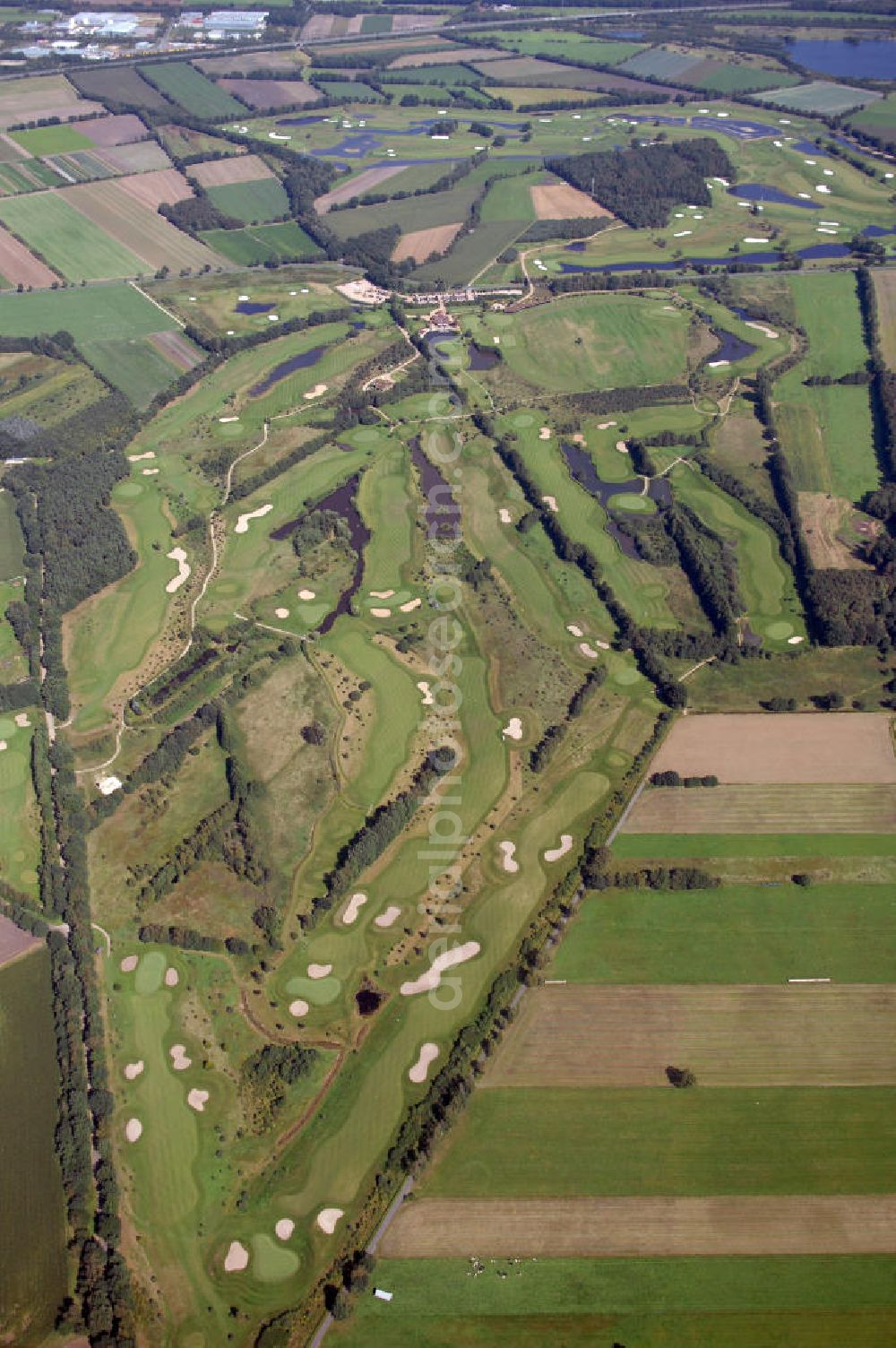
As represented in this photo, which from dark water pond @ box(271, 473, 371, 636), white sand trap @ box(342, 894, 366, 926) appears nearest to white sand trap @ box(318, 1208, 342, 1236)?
white sand trap @ box(342, 894, 366, 926)

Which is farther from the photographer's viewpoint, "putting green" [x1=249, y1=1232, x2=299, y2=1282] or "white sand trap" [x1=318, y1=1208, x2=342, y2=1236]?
"white sand trap" [x1=318, y1=1208, x2=342, y2=1236]

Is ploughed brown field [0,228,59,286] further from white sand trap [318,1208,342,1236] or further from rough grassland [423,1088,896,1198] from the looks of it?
white sand trap [318,1208,342,1236]

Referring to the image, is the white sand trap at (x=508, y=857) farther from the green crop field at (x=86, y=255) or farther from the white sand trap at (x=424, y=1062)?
the green crop field at (x=86, y=255)

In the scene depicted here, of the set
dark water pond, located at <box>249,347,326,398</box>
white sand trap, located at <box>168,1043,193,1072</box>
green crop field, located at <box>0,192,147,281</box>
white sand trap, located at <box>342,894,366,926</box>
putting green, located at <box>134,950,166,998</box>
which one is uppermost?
green crop field, located at <box>0,192,147,281</box>

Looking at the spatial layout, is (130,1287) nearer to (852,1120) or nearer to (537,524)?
(852,1120)

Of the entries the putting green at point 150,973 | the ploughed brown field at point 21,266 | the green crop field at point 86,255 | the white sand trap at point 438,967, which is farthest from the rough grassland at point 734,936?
the ploughed brown field at point 21,266

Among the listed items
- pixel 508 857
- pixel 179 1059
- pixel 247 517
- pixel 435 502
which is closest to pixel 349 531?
pixel 435 502
